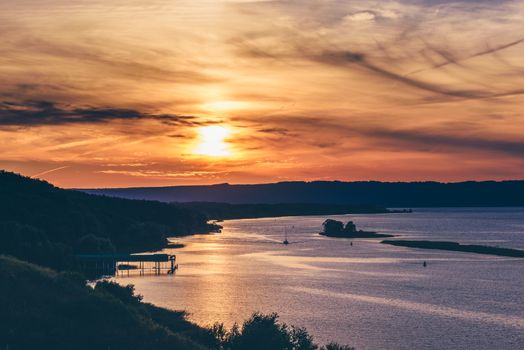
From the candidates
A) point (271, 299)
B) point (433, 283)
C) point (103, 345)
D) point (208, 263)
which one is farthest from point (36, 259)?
point (433, 283)

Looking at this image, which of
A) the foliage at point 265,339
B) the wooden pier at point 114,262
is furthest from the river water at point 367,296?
the foliage at point 265,339

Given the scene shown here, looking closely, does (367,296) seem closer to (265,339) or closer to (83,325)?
(265,339)

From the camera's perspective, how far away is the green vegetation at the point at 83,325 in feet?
186

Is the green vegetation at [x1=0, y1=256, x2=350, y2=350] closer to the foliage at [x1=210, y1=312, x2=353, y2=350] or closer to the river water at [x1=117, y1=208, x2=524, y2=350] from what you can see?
the foliage at [x1=210, y1=312, x2=353, y2=350]

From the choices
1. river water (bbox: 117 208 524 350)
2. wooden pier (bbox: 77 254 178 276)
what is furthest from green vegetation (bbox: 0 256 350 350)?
wooden pier (bbox: 77 254 178 276)

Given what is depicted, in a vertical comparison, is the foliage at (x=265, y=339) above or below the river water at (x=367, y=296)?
above

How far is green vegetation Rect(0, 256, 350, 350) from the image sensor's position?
5675 centimetres

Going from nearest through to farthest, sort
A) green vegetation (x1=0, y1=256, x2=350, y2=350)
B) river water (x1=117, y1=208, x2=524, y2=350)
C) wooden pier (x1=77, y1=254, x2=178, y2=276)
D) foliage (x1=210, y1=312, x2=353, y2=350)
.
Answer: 1. green vegetation (x1=0, y1=256, x2=350, y2=350)
2. foliage (x1=210, y1=312, x2=353, y2=350)
3. river water (x1=117, y1=208, x2=524, y2=350)
4. wooden pier (x1=77, y1=254, x2=178, y2=276)

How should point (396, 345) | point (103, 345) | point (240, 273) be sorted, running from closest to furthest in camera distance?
1. point (103, 345)
2. point (396, 345)
3. point (240, 273)

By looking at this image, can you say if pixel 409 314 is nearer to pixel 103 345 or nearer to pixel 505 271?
pixel 103 345

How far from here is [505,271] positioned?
155 m

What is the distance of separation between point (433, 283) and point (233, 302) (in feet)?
166

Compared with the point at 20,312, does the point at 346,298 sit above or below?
below

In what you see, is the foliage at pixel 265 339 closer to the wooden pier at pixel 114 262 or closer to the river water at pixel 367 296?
the river water at pixel 367 296
